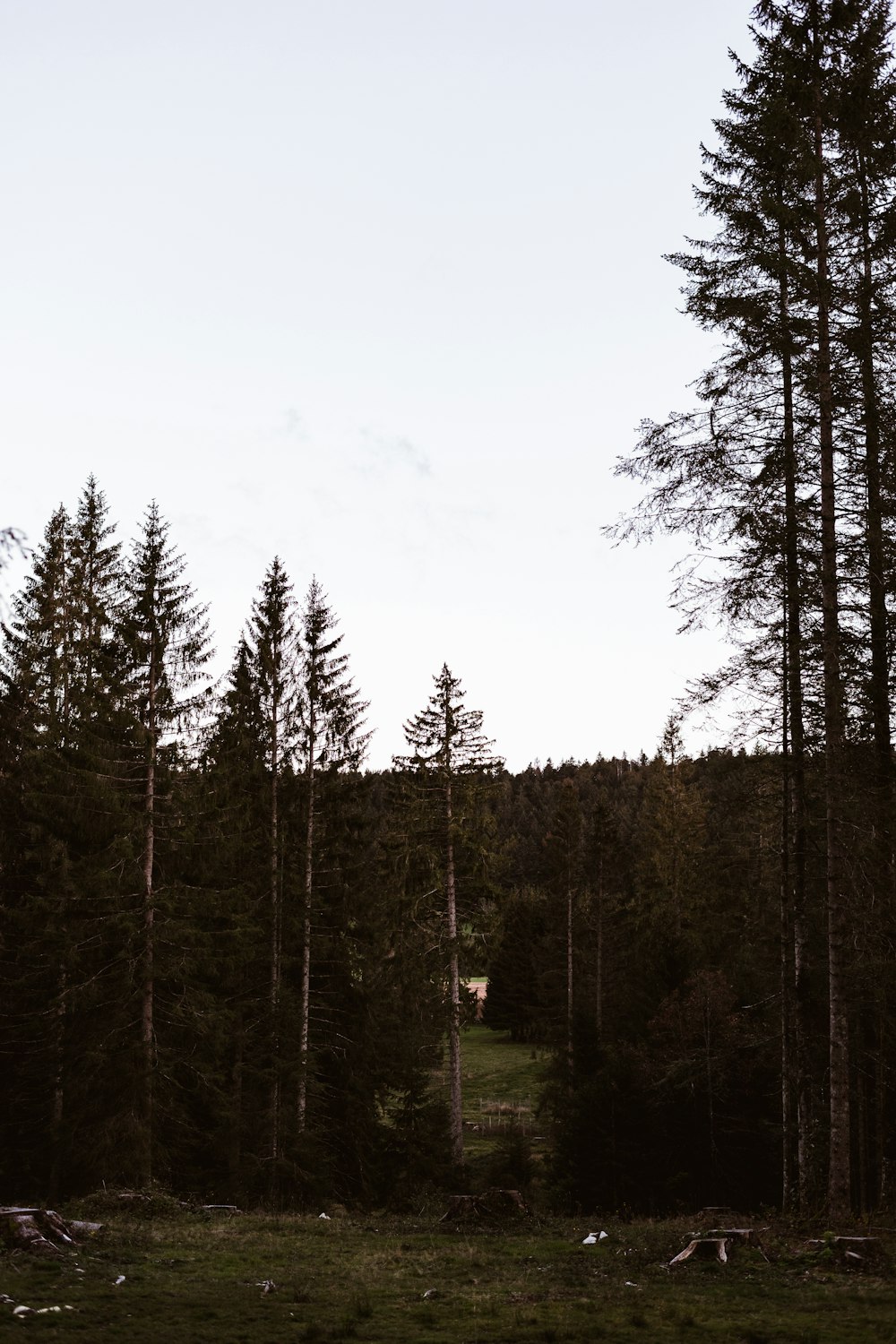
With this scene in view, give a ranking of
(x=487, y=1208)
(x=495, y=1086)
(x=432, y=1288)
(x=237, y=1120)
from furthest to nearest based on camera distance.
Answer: (x=495, y=1086) < (x=237, y=1120) < (x=487, y=1208) < (x=432, y=1288)

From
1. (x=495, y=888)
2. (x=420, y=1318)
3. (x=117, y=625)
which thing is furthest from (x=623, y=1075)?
(x=420, y=1318)

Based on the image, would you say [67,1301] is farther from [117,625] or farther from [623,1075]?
[623,1075]

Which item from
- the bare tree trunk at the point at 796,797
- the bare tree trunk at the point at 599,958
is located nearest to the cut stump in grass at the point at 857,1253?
the bare tree trunk at the point at 796,797

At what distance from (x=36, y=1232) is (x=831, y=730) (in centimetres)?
1296

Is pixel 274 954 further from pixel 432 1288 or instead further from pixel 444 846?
pixel 432 1288

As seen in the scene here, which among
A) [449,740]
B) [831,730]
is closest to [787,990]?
[831,730]

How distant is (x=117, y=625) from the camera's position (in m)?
24.4

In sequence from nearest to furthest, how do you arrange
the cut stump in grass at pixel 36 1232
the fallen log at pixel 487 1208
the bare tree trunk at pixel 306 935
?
the cut stump in grass at pixel 36 1232 < the fallen log at pixel 487 1208 < the bare tree trunk at pixel 306 935

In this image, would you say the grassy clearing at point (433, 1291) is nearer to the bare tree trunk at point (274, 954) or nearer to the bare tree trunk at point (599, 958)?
the bare tree trunk at point (274, 954)

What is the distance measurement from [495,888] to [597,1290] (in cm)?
2018

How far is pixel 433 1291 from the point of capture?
1141cm

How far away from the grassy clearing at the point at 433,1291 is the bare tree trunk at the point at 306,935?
39.0 ft

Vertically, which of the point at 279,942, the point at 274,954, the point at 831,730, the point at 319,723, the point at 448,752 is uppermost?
the point at 319,723

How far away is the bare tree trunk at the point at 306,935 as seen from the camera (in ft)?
89.7
